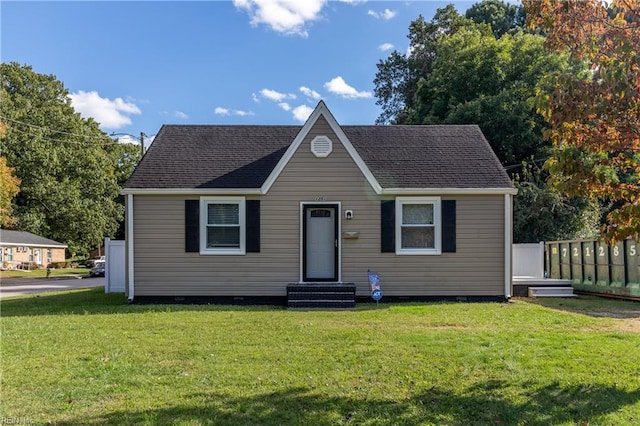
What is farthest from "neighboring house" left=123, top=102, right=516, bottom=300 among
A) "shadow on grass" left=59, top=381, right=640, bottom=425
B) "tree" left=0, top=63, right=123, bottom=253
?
"tree" left=0, top=63, right=123, bottom=253

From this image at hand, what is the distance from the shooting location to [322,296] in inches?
401

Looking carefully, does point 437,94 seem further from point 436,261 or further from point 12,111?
point 12,111

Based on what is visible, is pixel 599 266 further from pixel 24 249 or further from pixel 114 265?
pixel 24 249

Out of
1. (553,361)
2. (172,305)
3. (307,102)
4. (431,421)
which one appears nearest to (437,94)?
(307,102)

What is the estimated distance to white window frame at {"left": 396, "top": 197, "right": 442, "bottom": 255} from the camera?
11.0 metres

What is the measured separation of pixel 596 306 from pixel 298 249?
23.7 ft

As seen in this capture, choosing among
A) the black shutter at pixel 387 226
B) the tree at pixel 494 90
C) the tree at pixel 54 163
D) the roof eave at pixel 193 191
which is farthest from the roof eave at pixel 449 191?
the tree at pixel 54 163

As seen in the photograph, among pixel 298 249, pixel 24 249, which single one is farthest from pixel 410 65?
pixel 24 249

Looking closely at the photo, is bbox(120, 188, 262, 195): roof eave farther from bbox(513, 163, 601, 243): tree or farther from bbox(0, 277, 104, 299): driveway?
bbox(513, 163, 601, 243): tree

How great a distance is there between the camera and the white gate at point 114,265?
42.7 feet

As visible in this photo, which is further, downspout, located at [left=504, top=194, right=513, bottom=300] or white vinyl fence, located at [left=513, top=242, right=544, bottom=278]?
white vinyl fence, located at [left=513, top=242, right=544, bottom=278]

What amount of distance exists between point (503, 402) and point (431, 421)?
0.87 meters

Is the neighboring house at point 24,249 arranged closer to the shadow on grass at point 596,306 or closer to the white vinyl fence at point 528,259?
the white vinyl fence at point 528,259

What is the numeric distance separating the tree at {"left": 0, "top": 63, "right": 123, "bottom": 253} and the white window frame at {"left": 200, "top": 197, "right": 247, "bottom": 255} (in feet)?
107
